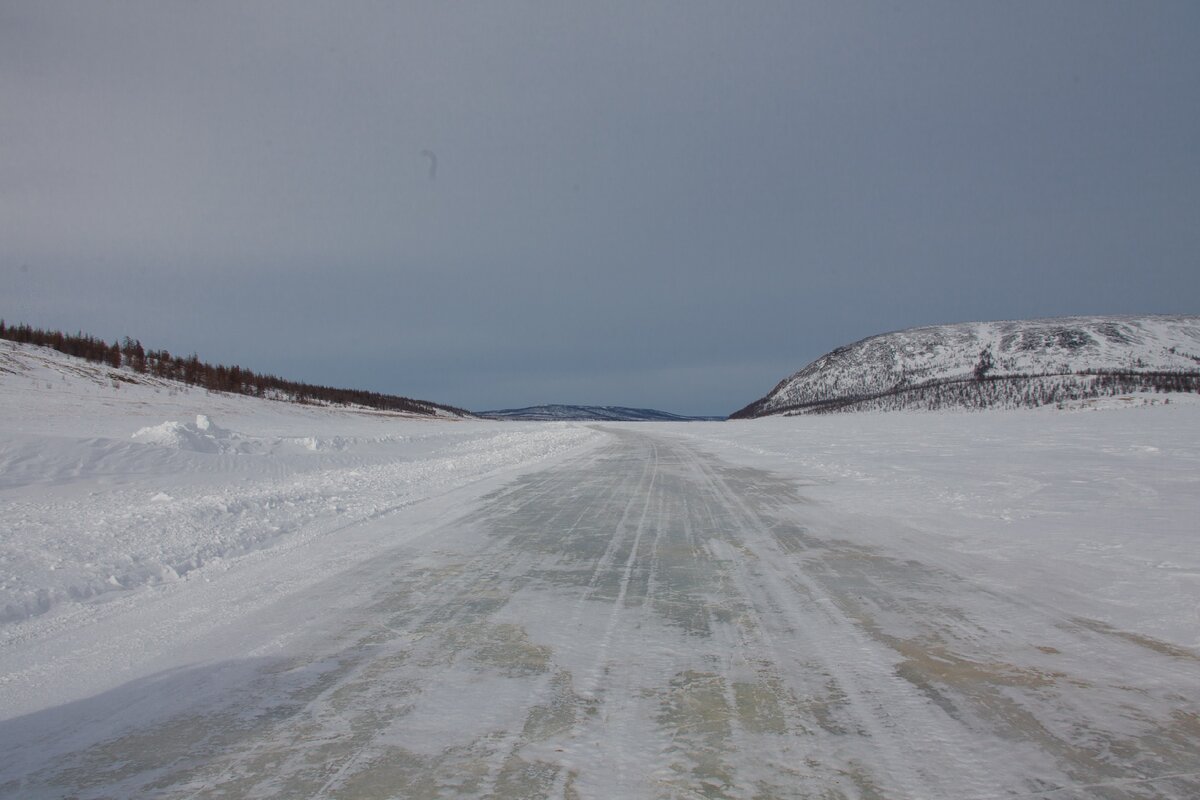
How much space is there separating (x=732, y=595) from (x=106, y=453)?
12412 mm

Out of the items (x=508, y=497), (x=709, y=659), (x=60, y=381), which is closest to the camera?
(x=709, y=659)

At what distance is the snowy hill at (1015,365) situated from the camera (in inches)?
4823

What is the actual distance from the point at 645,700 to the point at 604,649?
676mm

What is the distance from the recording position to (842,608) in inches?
171

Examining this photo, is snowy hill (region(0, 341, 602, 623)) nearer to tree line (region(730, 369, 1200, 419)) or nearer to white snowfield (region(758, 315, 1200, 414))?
tree line (region(730, 369, 1200, 419))

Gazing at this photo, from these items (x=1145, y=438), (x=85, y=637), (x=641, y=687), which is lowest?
(x=85, y=637)

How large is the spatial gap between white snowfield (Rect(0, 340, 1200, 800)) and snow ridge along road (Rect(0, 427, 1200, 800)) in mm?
18

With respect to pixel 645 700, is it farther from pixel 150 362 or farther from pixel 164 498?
pixel 150 362

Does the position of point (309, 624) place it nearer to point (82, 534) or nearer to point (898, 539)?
point (82, 534)

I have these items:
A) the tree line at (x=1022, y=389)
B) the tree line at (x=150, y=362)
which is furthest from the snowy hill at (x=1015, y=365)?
the tree line at (x=150, y=362)

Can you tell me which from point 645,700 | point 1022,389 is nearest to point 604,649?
point 645,700

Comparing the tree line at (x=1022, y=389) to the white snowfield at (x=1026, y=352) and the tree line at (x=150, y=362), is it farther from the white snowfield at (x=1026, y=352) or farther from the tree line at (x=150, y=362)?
the tree line at (x=150, y=362)

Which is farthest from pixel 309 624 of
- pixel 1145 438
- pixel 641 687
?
pixel 1145 438

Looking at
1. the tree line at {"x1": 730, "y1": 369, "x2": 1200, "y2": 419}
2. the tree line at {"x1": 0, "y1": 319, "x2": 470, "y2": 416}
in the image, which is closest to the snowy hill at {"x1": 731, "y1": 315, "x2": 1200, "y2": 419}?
the tree line at {"x1": 730, "y1": 369, "x2": 1200, "y2": 419}
